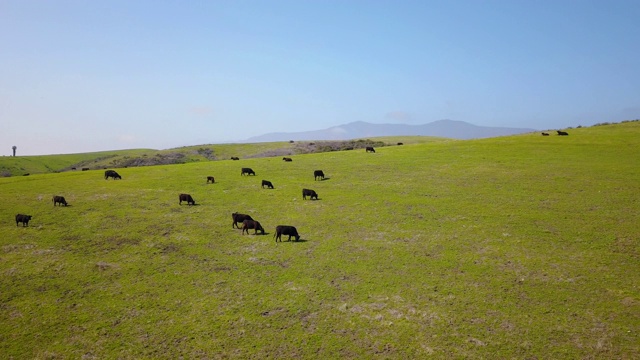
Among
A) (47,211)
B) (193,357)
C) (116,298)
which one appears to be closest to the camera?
(193,357)

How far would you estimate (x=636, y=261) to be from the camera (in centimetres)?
2031

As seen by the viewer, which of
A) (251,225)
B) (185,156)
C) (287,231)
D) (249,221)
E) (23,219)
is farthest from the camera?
(185,156)

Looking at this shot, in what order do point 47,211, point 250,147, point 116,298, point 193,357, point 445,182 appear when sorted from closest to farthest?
point 193,357 → point 116,298 → point 47,211 → point 445,182 → point 250,147

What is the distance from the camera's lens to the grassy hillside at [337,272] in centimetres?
1511

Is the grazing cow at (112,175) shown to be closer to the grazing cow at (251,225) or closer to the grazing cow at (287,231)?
the grazing cow at (251,225)

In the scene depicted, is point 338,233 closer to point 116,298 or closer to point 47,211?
point 116,298

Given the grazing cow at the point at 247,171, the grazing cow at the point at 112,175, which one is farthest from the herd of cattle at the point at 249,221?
the grazing cow at the point at 112,175

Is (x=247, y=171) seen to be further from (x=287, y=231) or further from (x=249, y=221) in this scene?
(x=287, y=231)

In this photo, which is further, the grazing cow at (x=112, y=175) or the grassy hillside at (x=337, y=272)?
the grazing cow at (x=112, y=175)

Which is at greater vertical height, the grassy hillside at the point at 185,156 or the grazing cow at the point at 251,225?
the grassy hillside at the point at 185,156

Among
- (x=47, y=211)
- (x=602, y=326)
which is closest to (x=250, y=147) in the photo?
(x=47, y=211)

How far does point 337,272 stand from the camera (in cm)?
2077

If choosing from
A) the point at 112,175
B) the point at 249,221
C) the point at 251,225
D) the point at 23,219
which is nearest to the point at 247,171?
the point at 112,175

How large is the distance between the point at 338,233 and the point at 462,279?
31.3 feet
